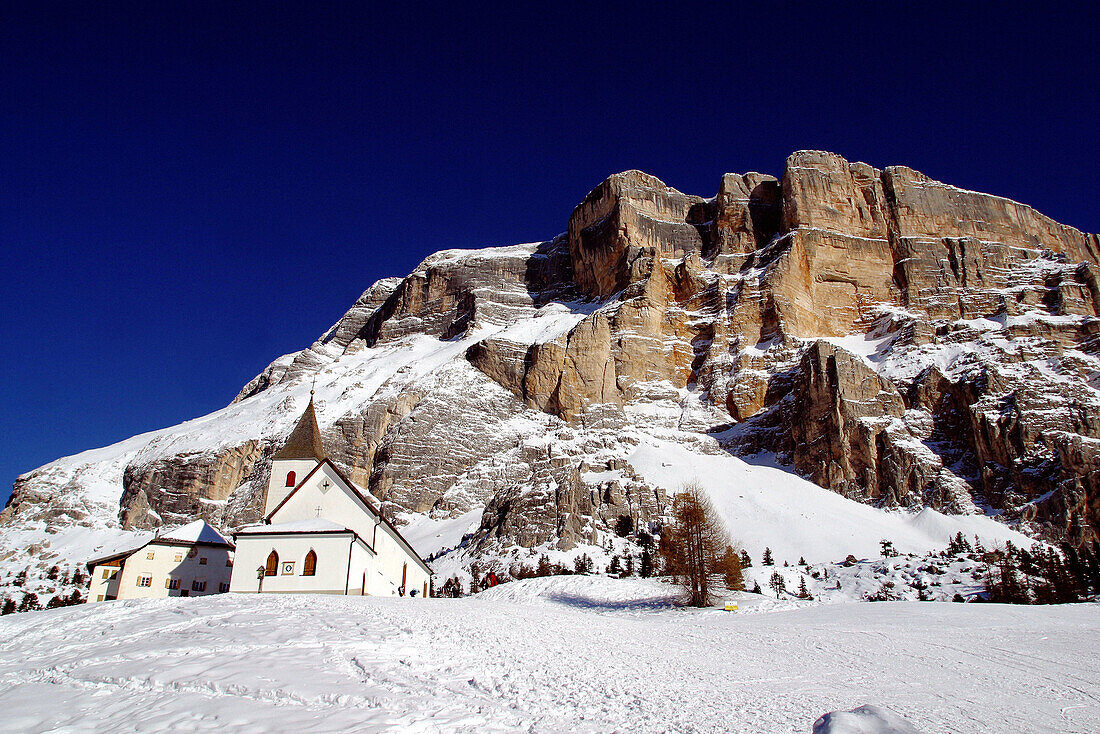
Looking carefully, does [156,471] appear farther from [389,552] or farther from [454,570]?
[389,552]

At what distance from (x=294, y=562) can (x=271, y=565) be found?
0.95 meters

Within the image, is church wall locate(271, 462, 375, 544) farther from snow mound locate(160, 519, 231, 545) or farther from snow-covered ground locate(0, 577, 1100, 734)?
snow-covered ground locate(0, 577, 1100, 734)

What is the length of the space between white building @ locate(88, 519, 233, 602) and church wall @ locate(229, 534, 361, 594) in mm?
9469

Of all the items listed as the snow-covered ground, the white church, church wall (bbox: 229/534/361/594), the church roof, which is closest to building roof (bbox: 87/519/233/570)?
the white church

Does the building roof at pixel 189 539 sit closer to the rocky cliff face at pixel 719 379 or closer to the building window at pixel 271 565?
the building window at pixel 271 565

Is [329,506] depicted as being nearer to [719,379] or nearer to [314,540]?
[314,540]

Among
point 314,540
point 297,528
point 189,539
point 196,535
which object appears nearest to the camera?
point 314,540

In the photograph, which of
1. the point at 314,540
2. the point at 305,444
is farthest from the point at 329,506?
the point at 305,444

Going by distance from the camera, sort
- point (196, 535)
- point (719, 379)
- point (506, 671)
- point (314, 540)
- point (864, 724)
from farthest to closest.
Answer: point (719, 379), point (196, 535), point (314, 540), point (506, 671), point (864, 724)

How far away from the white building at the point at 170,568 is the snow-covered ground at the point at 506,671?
16.9 metres

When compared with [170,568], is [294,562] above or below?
above

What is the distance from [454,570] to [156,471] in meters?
56.0

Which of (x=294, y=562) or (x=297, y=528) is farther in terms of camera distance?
(x=297, y=528)

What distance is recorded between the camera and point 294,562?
2891 cm
